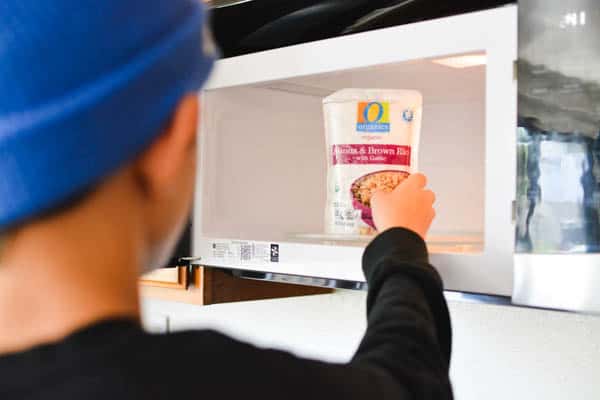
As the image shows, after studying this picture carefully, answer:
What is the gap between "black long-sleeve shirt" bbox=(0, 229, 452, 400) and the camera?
40cm

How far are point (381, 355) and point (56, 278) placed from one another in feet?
0.74

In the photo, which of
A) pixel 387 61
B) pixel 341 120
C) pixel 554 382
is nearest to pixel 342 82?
pixel 341 120

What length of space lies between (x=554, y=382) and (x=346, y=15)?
472 mm

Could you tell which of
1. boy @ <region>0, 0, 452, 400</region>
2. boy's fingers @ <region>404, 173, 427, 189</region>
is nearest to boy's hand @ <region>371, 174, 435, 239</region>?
boy's fingers @ <region>404, 173, 427, 189</region>

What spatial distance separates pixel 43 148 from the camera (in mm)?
398

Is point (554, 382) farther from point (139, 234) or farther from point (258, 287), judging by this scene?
point (139, 234)

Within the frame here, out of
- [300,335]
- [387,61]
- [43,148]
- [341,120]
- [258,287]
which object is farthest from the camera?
[300,335]

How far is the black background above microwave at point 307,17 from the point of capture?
0.66 metres

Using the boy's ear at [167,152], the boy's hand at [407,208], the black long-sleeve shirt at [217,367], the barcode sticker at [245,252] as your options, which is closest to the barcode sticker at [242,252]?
the barcode sticker at [245,252]

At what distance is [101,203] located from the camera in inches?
16.8

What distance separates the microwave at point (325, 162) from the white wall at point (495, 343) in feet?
0.47

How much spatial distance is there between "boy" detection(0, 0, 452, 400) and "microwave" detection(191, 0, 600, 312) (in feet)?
0.63

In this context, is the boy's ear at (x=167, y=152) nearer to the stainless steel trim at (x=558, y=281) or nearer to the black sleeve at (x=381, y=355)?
the black sleeve at (x=381, y=355)

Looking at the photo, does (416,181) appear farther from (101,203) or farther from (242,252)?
(101,203)
